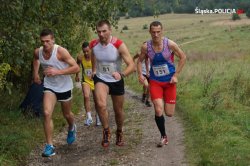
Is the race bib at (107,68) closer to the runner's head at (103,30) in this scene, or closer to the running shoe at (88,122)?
the runner's head at (103,30)

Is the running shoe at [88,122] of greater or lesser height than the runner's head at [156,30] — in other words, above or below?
below

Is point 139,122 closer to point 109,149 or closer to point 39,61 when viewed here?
point 109,149

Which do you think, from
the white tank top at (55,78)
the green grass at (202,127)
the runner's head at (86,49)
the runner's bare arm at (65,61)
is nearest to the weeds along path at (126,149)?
the green grass at (202,127)

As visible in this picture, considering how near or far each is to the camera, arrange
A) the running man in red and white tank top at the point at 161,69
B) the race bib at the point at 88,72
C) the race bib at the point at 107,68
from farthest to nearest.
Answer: the race bib at the point at 88,72 < the running man in red and white tank top at the point at 161,69 < the race bib at the point at 107,68

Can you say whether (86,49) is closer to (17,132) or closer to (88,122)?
(88,122)

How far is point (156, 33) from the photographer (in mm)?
8047

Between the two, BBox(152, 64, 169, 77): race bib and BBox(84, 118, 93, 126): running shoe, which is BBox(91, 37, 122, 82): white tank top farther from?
BBox(84, 118, 93, 126): running shoe

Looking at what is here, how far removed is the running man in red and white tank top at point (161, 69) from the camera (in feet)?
26.7

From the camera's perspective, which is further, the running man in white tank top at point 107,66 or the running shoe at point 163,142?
the running shoe at point 163,142

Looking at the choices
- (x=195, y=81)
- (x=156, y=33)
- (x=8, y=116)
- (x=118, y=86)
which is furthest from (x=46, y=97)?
→ (x=195, y=81)

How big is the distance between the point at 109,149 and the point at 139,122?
278cm

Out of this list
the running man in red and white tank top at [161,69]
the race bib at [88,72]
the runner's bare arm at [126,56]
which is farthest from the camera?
the race bib at [88,72]

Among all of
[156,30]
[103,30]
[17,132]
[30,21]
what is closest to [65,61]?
[103,30]

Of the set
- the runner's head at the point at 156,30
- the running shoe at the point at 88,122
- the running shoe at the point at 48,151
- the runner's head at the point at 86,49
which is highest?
the runner's head at the point at 156,30
